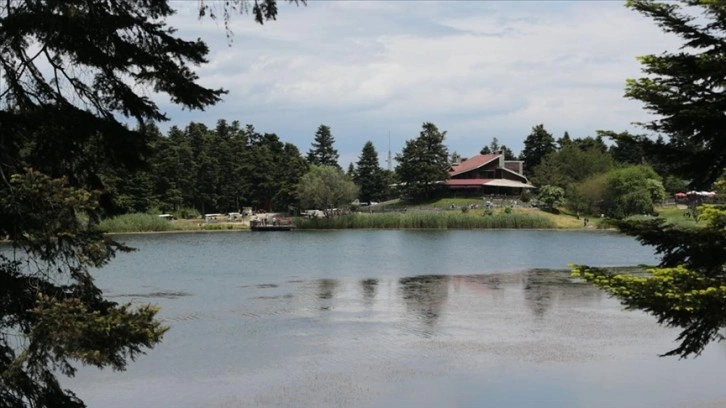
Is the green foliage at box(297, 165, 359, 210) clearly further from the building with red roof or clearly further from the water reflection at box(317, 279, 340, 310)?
the water reflection at box(317, 279, 340, 310)

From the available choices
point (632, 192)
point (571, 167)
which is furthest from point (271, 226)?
point (571, 167)

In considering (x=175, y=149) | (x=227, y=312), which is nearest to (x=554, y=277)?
(x=227, y=312)

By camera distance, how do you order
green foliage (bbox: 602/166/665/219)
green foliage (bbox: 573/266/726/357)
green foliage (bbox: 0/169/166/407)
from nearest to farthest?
green foliage (bbox: 0/169/166/407) < green foliage (bbox: 573/266/726/357) < green foliage (bbox: 602/166/665/219)

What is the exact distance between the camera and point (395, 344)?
16062 mm

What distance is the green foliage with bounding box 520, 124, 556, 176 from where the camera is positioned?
322 feet

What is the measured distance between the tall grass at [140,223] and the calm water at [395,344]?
95.1 feet

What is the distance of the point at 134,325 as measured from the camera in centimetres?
531

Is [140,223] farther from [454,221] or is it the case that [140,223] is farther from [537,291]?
[537,291]

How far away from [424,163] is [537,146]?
25001 mm

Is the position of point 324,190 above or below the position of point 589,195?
above

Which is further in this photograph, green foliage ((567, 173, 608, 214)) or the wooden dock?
green foliage ((567, 173, 608, 214))

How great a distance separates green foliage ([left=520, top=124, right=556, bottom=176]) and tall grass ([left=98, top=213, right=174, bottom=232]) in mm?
49241

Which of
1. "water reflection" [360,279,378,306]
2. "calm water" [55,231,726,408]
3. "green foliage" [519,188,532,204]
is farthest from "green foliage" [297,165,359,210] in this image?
"water reflection" [360,279,378,306]

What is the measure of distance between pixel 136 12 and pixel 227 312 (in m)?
14.8
